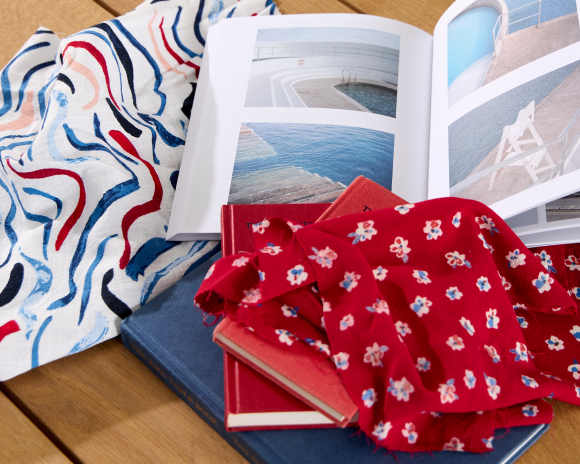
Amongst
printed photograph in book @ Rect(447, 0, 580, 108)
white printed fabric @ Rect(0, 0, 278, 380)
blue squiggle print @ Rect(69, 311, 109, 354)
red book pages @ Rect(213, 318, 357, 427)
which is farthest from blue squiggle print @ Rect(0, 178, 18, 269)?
printed photograph in book @ Rect(447, 0, 580, 108)

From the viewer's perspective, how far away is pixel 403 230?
1.24 ft

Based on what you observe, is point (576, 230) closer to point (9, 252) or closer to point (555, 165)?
point (555, 165)

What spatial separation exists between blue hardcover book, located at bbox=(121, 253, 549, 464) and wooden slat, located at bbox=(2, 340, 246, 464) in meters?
0.01

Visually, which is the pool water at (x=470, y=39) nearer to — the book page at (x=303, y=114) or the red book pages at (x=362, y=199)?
the book page at (x=303, y=114)

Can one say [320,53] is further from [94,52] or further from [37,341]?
[37,341]

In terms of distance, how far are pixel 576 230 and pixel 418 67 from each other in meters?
0.24

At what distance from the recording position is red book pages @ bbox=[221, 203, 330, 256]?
0.40 m

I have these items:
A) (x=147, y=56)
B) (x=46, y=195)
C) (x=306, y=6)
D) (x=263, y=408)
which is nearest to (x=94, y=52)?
(x=147, y=56)

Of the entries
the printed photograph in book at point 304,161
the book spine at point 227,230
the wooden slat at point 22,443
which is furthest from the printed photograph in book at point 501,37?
the wooden slat at point 22,443

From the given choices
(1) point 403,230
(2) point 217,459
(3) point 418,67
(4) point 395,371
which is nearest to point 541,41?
(3) point 418,67

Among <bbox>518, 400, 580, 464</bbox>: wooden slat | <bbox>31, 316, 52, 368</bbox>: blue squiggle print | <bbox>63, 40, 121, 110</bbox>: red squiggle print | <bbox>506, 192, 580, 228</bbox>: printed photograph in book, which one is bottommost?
<bbox>518, 400, 580, 464</bbox>: wooden slat

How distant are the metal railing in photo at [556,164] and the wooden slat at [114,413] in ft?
1.00

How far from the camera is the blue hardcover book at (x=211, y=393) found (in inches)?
12.6

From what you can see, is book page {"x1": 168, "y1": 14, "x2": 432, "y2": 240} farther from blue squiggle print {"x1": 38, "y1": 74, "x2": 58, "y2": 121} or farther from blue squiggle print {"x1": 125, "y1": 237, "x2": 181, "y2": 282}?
blue squiggle print {"x1": 38, "y1": 74, "x2": 58, "y2": 121}
